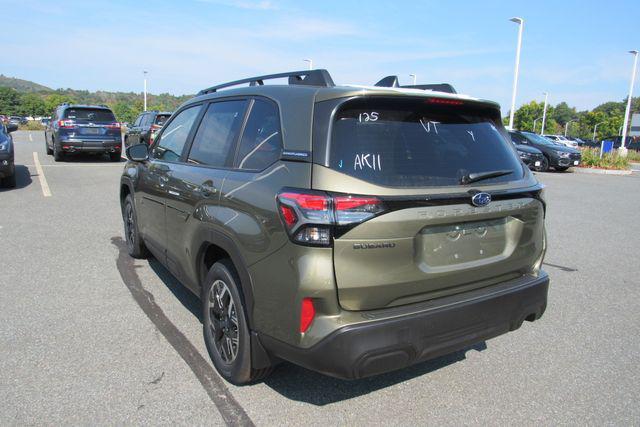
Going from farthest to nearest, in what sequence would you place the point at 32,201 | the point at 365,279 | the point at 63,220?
1. the point at 32,201
2. the point at 63,220
3. the point at 365,279

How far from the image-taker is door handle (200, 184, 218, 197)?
3049 millimetres

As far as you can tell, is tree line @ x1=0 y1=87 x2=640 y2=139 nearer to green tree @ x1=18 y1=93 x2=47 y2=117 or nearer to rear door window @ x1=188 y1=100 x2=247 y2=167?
green tree @ x1=18 y1=93 x2=47 y2=117

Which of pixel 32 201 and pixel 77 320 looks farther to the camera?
pixel 32 201

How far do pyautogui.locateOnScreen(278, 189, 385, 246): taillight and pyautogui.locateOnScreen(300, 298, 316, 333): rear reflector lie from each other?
0.92 feet

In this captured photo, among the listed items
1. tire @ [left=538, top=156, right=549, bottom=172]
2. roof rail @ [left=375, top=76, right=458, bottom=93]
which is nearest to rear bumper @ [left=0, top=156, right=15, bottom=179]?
roof rail @ [left=375, top=76, right=458, bottom=93]

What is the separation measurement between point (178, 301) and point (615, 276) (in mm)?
4782

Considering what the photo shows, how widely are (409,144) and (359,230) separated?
606 mm

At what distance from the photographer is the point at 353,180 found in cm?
229

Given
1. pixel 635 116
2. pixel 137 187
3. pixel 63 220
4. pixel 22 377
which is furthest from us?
pixel 635 116

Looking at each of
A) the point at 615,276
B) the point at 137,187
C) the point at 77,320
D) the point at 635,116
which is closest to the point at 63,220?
the point at 137,187

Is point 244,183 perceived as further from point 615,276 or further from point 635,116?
point 635,116

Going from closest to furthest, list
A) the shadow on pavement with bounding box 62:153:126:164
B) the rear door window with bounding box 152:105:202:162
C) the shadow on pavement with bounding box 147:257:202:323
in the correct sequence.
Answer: the rear door window with bounding box 152:105:202:162
the shadow on pavement with bounding box 147:257:202:323
the shadow on pavement with bounding box 62:153:126:164

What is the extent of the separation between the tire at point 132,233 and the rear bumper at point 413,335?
311 centimetres

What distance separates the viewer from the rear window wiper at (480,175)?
2.63 meters
